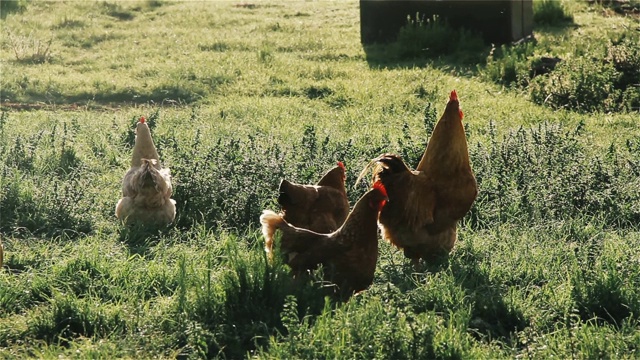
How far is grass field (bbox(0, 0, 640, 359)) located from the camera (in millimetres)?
5195

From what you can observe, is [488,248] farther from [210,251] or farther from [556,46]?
[556,46]

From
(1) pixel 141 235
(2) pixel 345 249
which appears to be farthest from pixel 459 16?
(2) pixel 345 249

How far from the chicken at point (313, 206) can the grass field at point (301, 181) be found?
0.33 metres

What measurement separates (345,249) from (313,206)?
94cm

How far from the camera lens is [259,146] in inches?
353

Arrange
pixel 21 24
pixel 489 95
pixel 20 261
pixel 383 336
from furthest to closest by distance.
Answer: pixel 21 24 < pixel 489 95 < pixel 20 261 < pixel 383 336

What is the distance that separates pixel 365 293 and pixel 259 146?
3.55 m

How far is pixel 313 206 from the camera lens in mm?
6574

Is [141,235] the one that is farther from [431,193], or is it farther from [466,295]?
[466,295]

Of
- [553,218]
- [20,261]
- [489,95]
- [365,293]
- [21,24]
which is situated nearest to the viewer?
[365,293]

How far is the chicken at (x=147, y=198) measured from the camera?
7.27 m

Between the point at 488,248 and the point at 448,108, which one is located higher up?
the point at 448,108

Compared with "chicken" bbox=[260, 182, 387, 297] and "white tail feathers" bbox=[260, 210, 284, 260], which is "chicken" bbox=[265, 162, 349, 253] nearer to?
"white tail feathers" bbox=[260, 210, 284, 260]

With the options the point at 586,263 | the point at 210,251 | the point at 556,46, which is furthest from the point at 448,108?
the point at 556,46
